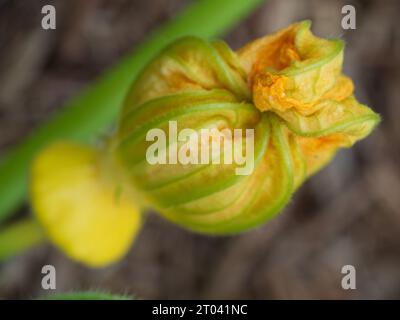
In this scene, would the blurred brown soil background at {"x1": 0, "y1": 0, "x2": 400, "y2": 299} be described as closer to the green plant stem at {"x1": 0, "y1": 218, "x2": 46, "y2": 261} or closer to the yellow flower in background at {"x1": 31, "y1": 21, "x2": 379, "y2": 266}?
the green plant stem at {"x1": 0, "y1": 218, "x2": 46, "y2": 261}

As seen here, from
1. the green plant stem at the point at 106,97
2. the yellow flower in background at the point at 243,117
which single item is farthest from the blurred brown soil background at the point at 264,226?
the yellow flower in background at the point at 243,117

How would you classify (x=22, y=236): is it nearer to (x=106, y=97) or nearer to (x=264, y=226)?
(x=106, y=97)

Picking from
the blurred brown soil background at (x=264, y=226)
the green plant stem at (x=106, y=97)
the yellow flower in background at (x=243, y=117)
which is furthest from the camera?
the blurred brown soil background at (x=264, y=226)

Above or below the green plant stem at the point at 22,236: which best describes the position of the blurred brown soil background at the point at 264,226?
above

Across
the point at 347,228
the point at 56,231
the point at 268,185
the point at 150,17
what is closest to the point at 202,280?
the point at 347,228

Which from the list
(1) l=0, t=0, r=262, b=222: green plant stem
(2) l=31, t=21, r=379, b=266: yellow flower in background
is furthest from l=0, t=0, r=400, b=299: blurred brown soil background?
(2) l=31, t=21, r=379, b=266: yellow flower in background

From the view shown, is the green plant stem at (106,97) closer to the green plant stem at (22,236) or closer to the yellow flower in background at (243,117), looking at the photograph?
the green plant stem at (22,236)
